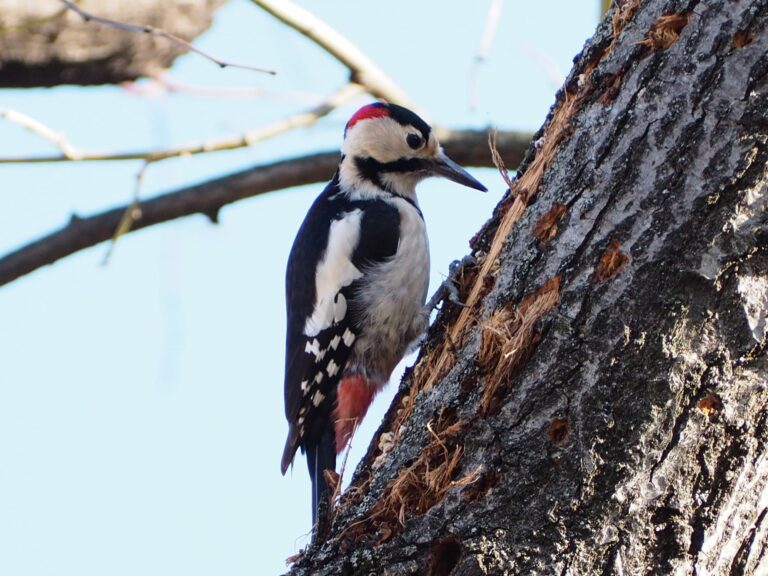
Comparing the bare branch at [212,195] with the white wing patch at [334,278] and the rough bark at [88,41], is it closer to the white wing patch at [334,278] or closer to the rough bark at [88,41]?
the white wing patch at [334,278]

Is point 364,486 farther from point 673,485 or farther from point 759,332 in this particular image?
point 759,332

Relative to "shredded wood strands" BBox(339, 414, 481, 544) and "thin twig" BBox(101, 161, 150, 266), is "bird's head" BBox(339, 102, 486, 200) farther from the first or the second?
"shredded wood strands" BBox(339, 414, 481, 544)

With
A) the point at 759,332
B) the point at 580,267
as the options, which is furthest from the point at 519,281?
the point at 759,332

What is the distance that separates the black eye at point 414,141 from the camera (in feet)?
12.9

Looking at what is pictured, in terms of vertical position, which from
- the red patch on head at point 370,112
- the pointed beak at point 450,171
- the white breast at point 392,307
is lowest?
the white breast at point 392,307

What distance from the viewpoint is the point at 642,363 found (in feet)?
5.90

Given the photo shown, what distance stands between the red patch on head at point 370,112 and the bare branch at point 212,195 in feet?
0.62

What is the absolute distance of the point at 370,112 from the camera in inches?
161

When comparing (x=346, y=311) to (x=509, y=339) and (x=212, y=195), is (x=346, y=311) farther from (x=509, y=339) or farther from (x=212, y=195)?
(x=509, y=339)

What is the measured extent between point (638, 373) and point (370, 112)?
2488 millimetres

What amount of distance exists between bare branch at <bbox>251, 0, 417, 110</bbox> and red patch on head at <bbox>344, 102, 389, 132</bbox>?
64 mm

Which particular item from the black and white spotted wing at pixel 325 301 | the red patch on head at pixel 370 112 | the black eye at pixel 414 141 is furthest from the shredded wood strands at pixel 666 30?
the red patch on head at pixel 370 112

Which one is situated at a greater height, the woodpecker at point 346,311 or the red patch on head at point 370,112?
the red patch on head at point 370,112

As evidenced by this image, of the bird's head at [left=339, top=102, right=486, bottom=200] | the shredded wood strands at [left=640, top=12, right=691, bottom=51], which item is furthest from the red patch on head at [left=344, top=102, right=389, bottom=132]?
the shredded wood strands at [left=640, top=12, right=691, bottom=51]
